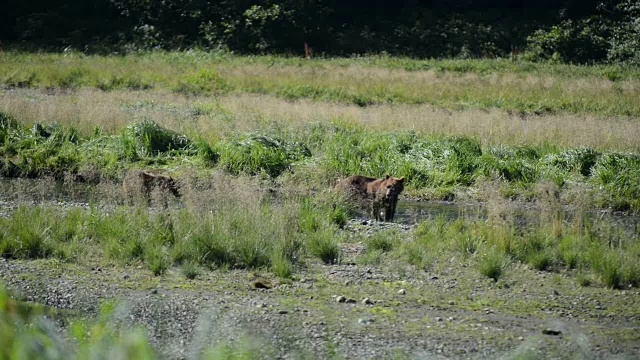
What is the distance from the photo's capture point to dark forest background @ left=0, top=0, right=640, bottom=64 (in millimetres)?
39594

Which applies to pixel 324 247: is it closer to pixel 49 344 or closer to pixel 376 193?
pixel 376 193

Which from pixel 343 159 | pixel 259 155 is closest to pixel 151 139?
pixel 259 155

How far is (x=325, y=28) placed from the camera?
44.1m

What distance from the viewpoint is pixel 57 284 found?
878 cm

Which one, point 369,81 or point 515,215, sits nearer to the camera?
point 515,215

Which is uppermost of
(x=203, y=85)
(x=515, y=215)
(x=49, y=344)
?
(x=49, y=344)

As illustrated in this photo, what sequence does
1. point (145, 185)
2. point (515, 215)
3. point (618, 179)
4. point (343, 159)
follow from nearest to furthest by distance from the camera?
point (515, 215) → point (145, 185) → point (618, 179) → point (343, 159)

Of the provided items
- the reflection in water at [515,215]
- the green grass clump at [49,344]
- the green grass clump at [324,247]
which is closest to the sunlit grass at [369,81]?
the reflection in water at [515,215]

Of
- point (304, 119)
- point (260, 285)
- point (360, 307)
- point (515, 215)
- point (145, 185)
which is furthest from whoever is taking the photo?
point (304, 119)

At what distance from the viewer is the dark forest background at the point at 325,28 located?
39594 mm

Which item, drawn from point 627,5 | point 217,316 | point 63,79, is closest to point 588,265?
point 217,316

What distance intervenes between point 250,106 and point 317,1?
84.0 feet

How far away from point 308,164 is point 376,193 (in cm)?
367

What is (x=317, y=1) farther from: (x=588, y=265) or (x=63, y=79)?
(x=588, y=265)
